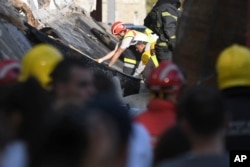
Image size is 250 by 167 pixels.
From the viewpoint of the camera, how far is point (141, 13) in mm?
37719

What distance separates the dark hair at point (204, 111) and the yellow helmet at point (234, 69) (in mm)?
1291

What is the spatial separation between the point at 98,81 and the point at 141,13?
31719 mm

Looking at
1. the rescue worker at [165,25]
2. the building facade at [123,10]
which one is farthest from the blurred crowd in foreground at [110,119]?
the building facade at [123,10]

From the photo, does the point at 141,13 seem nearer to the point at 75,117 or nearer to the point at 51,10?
the point at 51,10

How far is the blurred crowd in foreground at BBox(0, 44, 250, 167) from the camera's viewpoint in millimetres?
3406

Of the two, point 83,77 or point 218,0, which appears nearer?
point 83,77

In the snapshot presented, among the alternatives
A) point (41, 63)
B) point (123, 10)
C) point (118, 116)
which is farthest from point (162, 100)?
point (123, 10)

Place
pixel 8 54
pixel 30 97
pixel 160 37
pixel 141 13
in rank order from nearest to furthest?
pixel 30 97 < pixel 8 54 < pixel 160 37 < pixel 141 13

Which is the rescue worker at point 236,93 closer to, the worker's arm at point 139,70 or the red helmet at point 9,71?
the red helmet at point 9,71

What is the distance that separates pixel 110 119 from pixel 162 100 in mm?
2850

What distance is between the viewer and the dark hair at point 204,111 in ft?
14.5

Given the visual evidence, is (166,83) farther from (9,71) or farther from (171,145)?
(171,145)

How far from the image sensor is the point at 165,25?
→ 46.8 feet

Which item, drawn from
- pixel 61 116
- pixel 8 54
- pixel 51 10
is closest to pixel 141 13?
pixel 51 10
